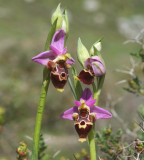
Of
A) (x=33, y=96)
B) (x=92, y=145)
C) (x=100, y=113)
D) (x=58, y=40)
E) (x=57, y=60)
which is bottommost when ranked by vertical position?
(x=92, y=145)

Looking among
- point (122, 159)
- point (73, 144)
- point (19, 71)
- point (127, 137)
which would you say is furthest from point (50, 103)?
point (122, 159)

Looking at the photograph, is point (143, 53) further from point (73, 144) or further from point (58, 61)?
point (73, 144)

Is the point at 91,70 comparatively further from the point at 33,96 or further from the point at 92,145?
the point at 33,96

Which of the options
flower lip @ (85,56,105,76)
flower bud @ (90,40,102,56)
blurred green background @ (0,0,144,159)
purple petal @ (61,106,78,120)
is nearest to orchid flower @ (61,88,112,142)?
purple petal @ (61,106,78,120)

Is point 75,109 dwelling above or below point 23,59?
below

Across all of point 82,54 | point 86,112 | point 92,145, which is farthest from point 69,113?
point 82,54

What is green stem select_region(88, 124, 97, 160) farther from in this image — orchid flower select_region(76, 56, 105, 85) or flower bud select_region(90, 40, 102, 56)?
flower bud select_region(90, 40, 102, 56)
